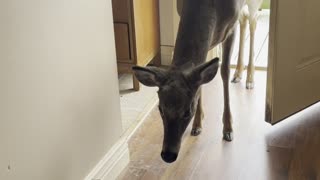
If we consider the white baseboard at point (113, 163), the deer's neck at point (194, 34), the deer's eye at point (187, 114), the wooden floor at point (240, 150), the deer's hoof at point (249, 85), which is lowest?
the wooden floor at point (240, 150)

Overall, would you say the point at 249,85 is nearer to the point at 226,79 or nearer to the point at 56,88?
the point at 226,79

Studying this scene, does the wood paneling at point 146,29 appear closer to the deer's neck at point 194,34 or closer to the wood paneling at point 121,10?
the wood paneling at point 121,10

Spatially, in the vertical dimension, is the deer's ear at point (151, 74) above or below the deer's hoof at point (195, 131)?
above

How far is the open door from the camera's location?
2404 mm

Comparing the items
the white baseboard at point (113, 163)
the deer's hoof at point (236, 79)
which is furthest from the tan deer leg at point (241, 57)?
the white baseboard at point (113, 163)

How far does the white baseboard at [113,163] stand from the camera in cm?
221

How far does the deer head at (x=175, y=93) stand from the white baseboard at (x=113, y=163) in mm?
330

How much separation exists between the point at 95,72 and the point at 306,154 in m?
1.06

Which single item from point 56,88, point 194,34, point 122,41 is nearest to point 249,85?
point 122,41

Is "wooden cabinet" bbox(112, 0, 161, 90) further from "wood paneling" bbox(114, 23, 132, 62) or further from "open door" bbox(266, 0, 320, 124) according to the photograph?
"open door" bbox(266, 0, 320, 124)

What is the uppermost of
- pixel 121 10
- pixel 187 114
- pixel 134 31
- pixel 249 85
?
pixel 121 10

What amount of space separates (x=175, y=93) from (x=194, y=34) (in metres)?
0.35

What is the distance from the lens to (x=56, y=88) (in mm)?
1831

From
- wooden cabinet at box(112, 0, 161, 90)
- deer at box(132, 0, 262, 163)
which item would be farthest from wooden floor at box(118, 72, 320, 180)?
wooden cabinet at box(112, 0, 161, 90)
